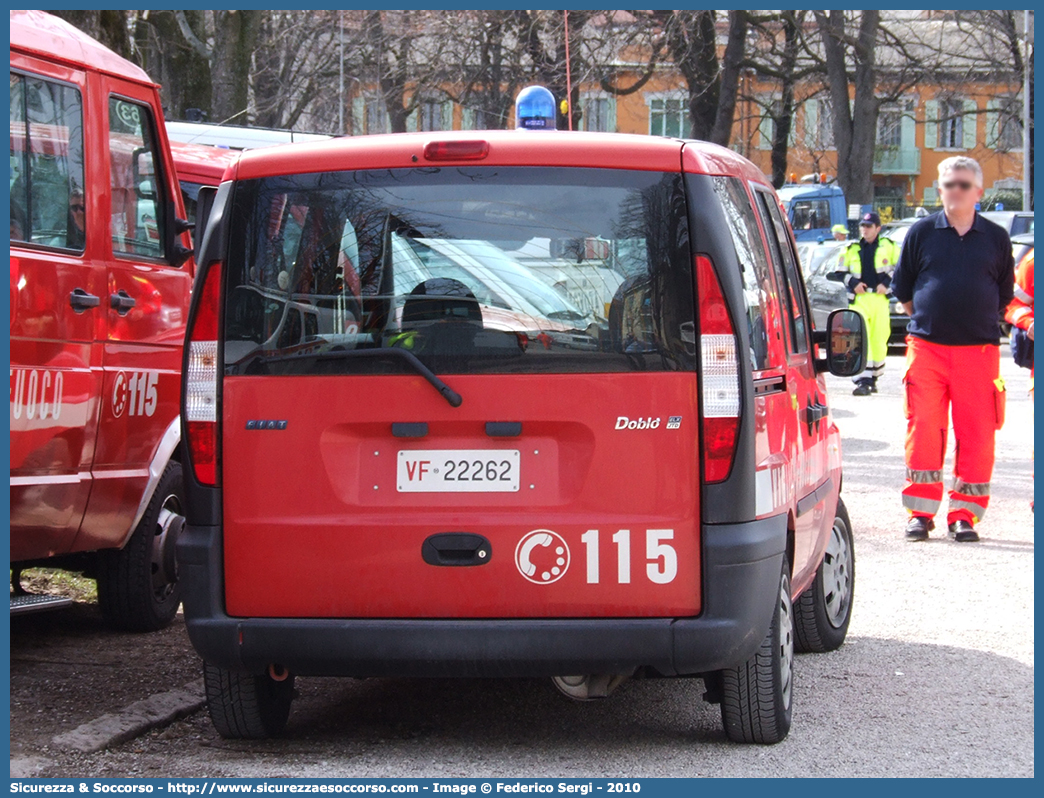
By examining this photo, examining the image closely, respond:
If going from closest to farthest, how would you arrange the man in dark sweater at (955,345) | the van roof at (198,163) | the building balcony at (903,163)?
the man in dark sweater at (955,345) → the van roof at (198,163) → the building balcony at (903,163)

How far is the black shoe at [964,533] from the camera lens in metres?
8.50

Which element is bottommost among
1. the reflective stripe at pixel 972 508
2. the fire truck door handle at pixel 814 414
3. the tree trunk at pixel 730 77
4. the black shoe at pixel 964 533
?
the black shoe at pixel 964 533

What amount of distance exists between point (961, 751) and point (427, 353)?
2.02m

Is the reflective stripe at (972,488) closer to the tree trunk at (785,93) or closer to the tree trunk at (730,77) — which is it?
the tree trunk at (730,77)

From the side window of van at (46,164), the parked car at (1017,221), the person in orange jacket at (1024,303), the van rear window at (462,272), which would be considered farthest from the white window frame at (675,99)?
the van rear window at (462,272)

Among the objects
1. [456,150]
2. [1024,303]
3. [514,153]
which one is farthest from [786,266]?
[1024,303]

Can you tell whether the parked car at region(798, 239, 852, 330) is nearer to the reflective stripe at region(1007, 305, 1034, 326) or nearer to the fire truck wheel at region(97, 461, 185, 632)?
the reflective stripe at region(1007, 305, 1034, 326)

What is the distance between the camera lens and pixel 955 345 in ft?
27.2

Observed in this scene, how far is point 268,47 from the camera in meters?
32.0

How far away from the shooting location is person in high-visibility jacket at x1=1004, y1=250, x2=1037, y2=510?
27.8 feet

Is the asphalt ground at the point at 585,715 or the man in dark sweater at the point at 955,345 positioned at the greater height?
the man in dark sweater at the point at 955,345

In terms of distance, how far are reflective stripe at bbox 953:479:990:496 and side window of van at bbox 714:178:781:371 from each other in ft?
13.8

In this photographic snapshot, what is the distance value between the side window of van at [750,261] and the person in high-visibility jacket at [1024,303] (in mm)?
4246

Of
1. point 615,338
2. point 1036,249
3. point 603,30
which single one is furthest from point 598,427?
point 603,30
